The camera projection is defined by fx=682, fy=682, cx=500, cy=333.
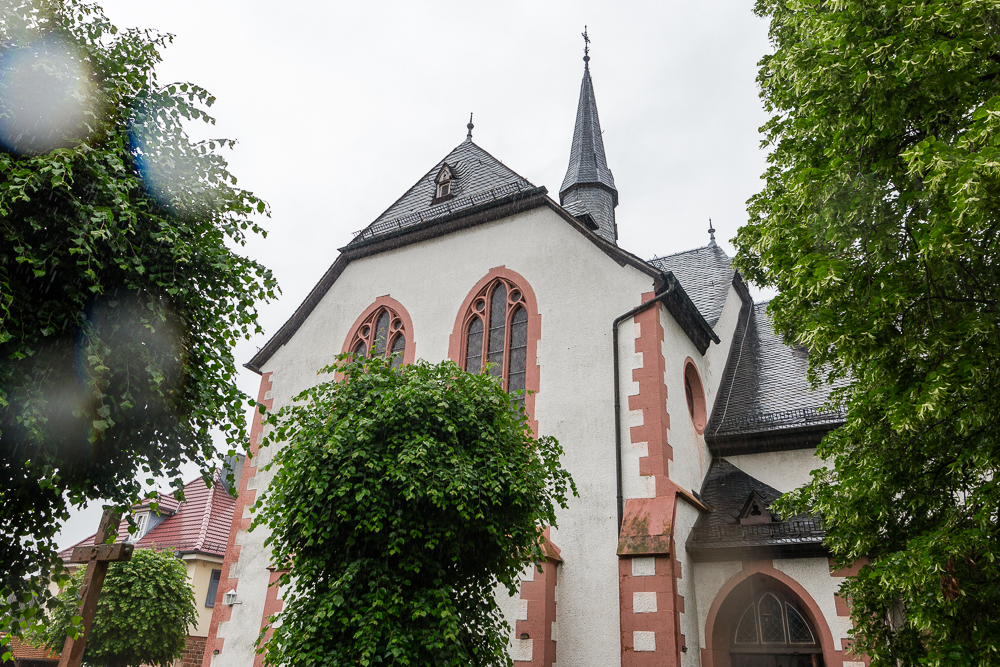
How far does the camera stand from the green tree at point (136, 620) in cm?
1331

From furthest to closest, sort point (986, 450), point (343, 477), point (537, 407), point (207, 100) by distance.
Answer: point (537, 407) < point (343, 477) < point (207, 100) < point (986, 450)

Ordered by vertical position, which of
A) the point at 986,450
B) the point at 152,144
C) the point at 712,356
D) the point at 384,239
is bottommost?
the point at 986,450

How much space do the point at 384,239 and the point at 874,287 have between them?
10907mm

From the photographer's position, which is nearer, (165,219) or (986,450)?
(986,450)

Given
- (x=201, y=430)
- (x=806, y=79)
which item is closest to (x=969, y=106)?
(x=806, y=79)

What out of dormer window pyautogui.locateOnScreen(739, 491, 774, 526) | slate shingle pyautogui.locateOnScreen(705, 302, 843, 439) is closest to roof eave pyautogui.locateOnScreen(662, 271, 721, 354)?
slate shingle pyautogui.locateOnScreen(705, 302, 843, 439)

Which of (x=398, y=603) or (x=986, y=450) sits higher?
(x=986, y=450)

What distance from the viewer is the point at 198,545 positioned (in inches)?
769

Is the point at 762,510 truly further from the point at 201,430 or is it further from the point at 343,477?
the point at 201,430

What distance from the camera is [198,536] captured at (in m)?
20.0

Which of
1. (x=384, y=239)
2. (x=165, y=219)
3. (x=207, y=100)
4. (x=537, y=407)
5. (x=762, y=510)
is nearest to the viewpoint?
(x=165, y=219)

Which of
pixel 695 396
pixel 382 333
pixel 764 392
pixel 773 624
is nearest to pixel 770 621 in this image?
pixel 773 624

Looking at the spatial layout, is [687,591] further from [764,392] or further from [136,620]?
[136,620]

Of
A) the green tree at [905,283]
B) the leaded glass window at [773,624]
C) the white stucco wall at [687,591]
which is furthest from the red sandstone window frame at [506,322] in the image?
the green tree at [905,283]
